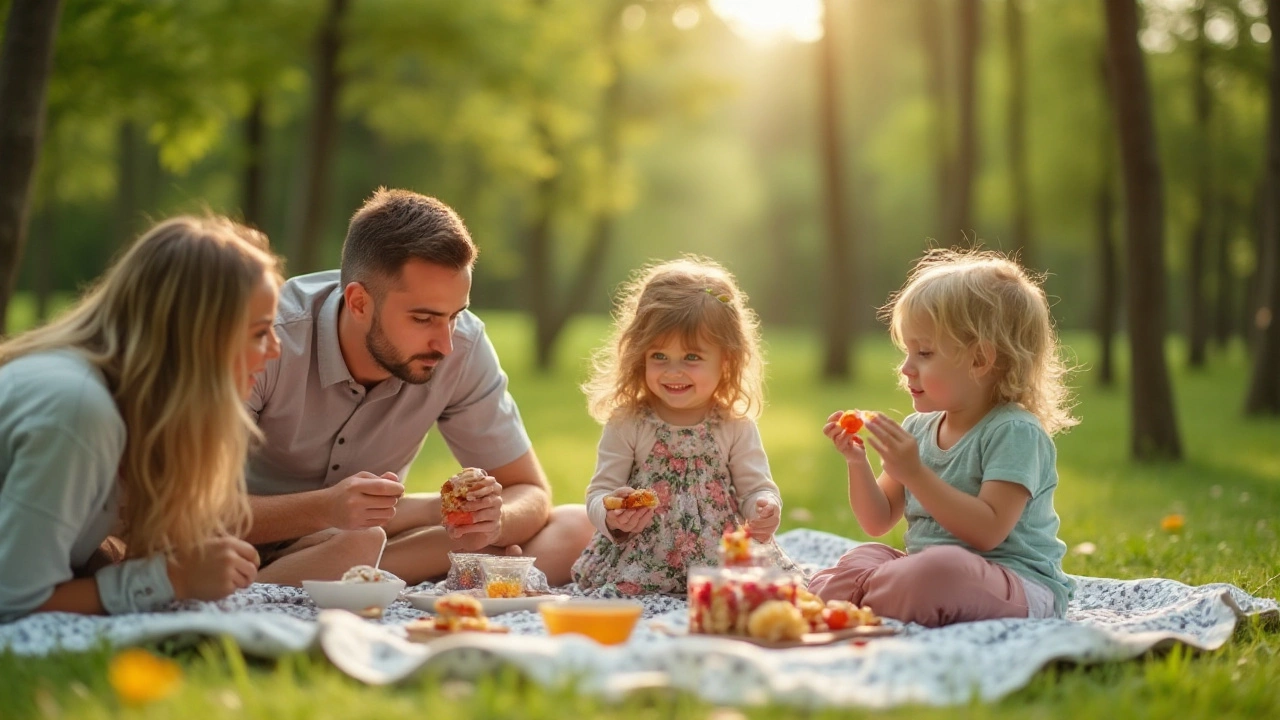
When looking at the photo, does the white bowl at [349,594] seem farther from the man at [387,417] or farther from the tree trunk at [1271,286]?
the tree trunk at [1271,286]

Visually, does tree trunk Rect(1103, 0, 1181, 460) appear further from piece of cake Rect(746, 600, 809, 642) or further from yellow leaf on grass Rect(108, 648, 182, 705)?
yellow leaf on grass Rect(108, 648, 182, 705)

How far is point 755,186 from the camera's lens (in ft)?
149

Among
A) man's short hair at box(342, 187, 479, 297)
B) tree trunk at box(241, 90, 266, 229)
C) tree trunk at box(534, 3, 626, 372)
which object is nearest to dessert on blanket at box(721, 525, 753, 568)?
man's short hair at box(342, 187, 479, 297)

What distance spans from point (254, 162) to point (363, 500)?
11.9 m

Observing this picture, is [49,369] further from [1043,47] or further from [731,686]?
[1043,47]

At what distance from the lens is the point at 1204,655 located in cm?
356

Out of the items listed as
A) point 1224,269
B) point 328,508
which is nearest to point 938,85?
point 1224,269

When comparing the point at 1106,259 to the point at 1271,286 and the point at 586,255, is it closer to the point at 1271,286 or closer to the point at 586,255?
the point at 1271,286

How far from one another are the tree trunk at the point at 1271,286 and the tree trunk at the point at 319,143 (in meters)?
9.18

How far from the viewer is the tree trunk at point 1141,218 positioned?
8.55m

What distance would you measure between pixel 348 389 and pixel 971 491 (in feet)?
7.50

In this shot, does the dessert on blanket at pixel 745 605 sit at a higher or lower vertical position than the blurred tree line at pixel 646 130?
lower

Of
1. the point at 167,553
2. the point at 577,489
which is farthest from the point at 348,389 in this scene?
the point at 577,489

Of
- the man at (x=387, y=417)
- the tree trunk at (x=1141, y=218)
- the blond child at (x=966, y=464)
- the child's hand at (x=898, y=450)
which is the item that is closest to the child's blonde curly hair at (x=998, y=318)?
the blond child at (x=966, y=464)
